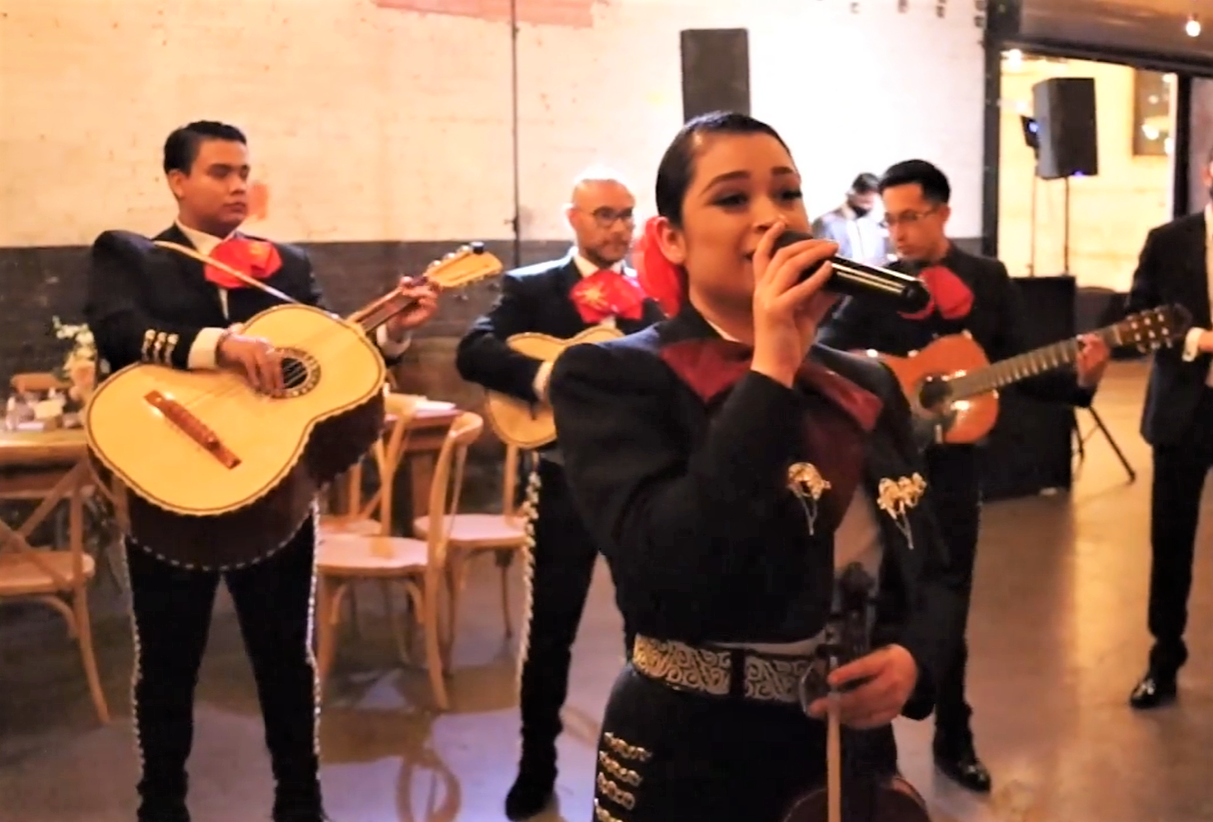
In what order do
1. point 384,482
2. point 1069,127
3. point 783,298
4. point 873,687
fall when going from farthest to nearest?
point 1069,127 → point 384,482 → point 873,687 → point 783,298

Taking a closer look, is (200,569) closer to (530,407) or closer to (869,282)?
(530,407)

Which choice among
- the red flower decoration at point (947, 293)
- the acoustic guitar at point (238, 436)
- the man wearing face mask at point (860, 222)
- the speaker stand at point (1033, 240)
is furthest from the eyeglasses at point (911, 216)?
the speaker stand at point (1033, 240)

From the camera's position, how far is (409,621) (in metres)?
4.56

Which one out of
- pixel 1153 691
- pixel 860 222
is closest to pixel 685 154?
pixel 1153 691

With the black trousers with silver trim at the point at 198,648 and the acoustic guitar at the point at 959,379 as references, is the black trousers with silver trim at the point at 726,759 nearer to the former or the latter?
the black trousers with silver trim at the point at 198,648

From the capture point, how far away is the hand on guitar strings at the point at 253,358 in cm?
256

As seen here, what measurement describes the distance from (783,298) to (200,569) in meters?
1.68

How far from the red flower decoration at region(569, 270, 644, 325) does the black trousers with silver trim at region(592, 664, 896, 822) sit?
1.68m

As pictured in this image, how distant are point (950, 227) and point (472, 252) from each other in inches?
204

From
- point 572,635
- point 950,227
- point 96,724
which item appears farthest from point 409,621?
point 950,227

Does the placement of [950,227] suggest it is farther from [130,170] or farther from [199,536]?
[199,536]

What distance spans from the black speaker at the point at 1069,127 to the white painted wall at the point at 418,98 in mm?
422

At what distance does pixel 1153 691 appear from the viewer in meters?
Answer: 3.77

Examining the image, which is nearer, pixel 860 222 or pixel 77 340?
pixel 77 340
